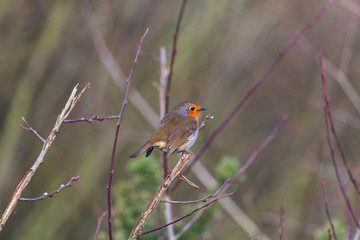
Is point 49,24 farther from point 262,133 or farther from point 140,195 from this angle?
point 262,133

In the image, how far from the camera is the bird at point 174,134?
3.16 m

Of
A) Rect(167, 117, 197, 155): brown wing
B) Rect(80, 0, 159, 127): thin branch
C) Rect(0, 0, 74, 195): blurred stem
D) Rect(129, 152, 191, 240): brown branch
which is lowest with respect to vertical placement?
Rect(129, 152, 191, 240): brown branch

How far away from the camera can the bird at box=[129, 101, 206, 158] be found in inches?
124

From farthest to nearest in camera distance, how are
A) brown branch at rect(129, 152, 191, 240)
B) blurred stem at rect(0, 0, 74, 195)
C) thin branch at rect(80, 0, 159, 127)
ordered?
1. blurred stem at rect(0, 0, 74, 195)
2. thin branch at rect(80, 0, 159, 127)
3. brown branch at rect(129, 152, 191, 240)

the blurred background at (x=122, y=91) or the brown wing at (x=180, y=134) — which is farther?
the blurred background at (x=122, y=91)

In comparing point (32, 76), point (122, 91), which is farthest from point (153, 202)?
point (122, 91)

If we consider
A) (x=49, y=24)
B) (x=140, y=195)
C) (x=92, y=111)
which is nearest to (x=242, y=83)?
(x=92, y=111)

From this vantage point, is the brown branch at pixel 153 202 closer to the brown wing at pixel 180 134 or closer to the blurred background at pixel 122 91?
the brown wing at pixel 180 134

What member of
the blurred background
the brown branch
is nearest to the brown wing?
the brown branch

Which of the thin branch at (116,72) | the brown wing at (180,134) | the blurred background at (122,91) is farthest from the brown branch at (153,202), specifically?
the blurred background at (122,91)

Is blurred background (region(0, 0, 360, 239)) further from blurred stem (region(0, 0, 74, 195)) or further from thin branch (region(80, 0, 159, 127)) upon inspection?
thin branch (region(80, 0, 159, 127))

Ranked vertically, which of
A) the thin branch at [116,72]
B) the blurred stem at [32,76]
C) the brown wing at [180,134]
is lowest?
the brown wing at [180,134]

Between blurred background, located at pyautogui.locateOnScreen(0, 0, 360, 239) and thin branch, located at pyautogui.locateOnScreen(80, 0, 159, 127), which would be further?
blurred background, located at pyautogui.locateOnScreen(0, 0, 360, 239)

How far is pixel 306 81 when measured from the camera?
27.9 ft
